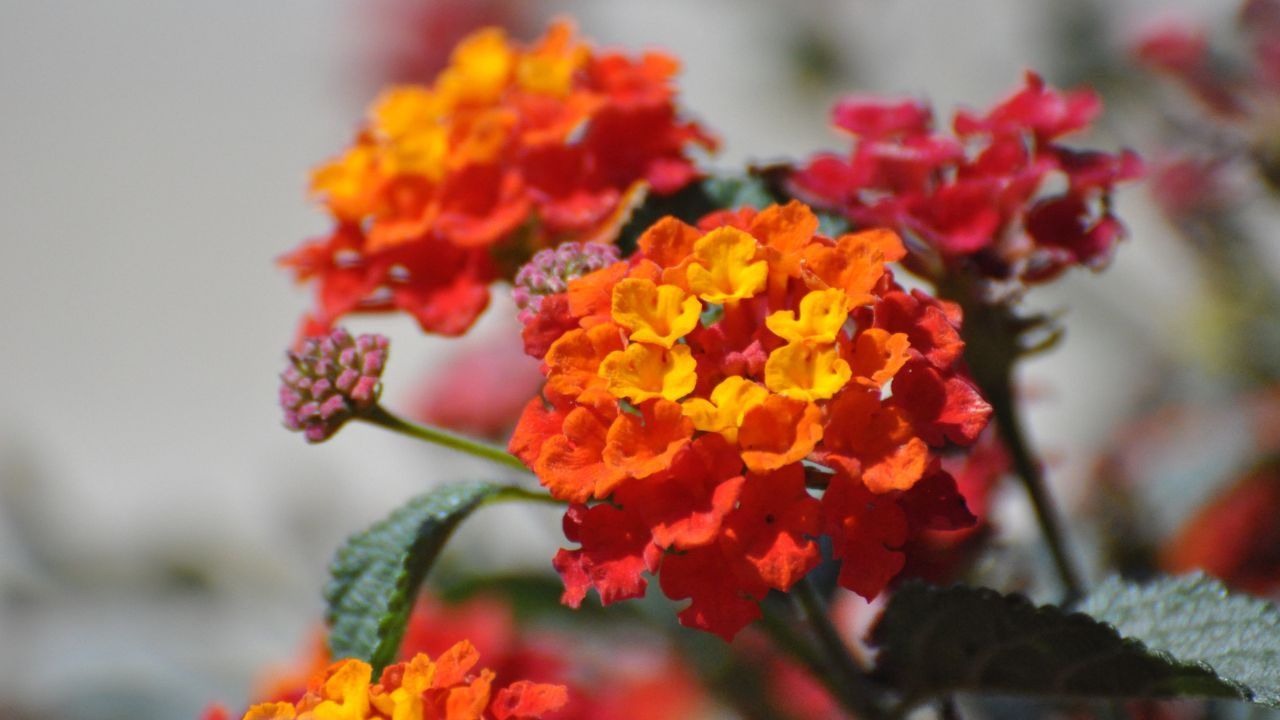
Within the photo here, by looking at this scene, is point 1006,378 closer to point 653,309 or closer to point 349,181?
point 653,309

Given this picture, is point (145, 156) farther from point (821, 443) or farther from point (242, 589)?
point (821, 443)

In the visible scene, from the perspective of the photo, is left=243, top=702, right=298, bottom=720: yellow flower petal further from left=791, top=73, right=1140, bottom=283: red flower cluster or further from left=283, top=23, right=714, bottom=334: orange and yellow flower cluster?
left=791, top=73, right=1140, bottom=283: red flower cluster

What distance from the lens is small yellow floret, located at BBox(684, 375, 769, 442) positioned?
0.47 metres

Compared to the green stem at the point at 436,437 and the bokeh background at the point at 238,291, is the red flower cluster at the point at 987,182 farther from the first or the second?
the green stem at the point at 436,437

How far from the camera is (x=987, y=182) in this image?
603 mm

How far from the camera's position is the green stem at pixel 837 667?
595 millimetres

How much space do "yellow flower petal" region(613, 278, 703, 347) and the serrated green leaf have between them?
231 mm

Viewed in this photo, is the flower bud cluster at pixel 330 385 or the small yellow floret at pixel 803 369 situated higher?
the flower bud cluster at pixel 330 385

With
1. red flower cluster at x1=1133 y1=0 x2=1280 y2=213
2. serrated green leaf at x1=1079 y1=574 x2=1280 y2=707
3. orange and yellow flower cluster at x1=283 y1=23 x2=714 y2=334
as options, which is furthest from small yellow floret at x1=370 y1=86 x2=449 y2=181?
red flower cluster at x1=1133 y1=0 x2=1280 y2=213

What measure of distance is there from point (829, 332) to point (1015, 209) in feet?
0.65

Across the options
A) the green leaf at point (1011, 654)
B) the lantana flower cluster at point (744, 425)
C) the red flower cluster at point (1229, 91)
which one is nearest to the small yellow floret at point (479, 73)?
the lantana flower cluster at point (744, 425)

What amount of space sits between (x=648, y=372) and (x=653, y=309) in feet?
0.09

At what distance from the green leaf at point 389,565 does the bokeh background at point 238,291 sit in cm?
24

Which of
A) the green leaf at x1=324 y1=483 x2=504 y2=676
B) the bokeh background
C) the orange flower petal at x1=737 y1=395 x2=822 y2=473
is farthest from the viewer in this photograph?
the bokeh background
